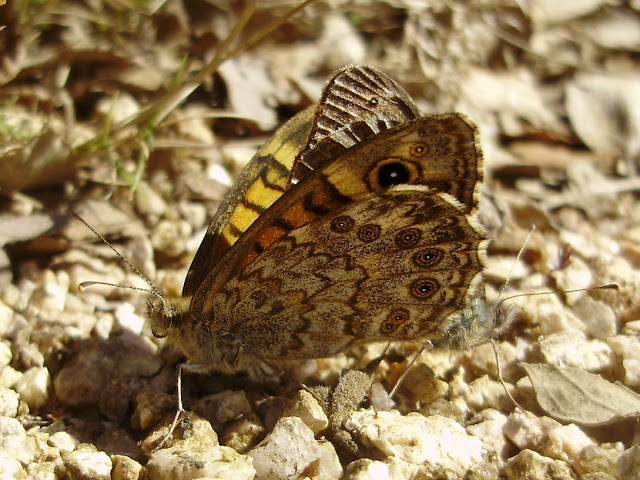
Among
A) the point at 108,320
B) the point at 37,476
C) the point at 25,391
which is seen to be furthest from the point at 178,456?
the point at 108,320

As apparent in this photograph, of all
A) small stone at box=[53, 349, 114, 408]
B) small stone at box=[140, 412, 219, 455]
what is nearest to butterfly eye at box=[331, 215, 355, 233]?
small stone at box=[140, 412, 219, 455]

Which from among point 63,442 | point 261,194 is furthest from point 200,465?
point 261,194

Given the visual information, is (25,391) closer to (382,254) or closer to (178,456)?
(178,456)

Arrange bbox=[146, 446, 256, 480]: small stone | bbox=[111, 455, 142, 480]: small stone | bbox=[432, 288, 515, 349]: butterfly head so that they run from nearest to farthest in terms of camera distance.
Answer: bbox=[146, 446, 256, 480]: small stone < bbox=[111, 455, 142, 480]: small stone < bbox=[432, 288, 515, 349]: butterfly head

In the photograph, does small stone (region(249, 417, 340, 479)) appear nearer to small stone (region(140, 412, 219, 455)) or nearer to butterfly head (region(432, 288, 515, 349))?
small stone (region(140, 412, 219, 455))

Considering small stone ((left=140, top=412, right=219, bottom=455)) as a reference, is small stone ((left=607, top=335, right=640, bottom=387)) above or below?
Result: below

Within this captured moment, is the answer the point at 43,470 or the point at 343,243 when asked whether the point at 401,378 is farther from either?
the point at 43,470
